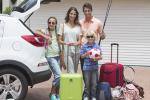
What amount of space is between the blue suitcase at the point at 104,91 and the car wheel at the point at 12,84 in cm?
132

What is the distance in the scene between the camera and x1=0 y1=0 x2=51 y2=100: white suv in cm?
772

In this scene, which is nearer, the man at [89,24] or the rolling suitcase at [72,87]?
the rolling suitcase at [72,87]

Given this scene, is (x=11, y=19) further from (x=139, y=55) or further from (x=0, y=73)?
(x=139, y=55)

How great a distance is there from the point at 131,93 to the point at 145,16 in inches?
226

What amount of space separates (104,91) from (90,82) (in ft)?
0.97

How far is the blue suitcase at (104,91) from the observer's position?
25.3 ft

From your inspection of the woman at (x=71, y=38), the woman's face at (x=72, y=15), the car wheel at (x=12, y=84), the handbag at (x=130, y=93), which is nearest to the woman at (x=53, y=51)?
the woman at (x=71, y=38)

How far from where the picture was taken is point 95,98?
7828 millimetres

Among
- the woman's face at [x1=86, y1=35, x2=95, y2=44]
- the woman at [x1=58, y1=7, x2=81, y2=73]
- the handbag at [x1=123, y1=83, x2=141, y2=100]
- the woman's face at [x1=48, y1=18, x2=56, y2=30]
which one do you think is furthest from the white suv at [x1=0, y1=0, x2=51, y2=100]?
the handbag at [x1=123, y1=83, x2=141, y2=100]

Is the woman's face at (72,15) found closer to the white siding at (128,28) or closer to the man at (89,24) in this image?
the man at (89,24)

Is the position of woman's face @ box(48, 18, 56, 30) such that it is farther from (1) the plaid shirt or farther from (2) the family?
(1) the plaid shirt

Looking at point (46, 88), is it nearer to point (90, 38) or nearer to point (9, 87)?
point (9, 87)

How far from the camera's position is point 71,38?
7.83 meters

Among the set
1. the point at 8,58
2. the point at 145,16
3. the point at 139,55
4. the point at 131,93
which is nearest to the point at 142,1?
the point at 145,16
